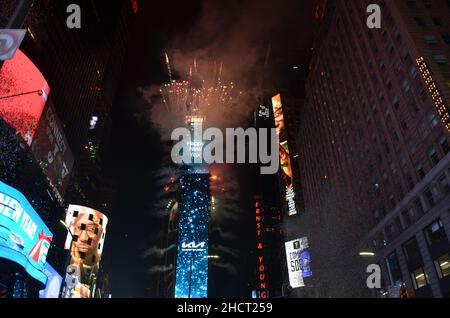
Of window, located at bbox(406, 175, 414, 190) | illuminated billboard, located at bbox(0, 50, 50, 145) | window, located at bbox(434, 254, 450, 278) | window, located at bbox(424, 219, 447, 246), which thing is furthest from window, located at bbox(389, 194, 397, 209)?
illuminated billboard, located at bbox(0, 50, 50, 145)

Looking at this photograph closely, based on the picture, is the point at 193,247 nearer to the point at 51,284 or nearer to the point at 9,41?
the point at 51,284

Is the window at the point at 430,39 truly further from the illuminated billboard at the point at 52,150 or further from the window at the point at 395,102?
the illuminated billboard at the point at 52,150

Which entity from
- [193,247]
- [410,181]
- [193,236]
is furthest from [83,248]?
[193,236]

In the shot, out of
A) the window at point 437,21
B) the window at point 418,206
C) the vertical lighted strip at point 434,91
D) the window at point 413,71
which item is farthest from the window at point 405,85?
the window at point 418,206

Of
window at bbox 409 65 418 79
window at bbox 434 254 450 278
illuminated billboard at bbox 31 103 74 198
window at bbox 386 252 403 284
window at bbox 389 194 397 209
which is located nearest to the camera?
window at bbox 434 254 450 278

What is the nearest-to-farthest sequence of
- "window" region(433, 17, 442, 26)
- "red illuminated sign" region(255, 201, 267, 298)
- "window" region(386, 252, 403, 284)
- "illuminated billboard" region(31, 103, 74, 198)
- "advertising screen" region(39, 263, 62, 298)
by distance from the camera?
"illuminated billboard" region(31, 103, 74, 198) < "advertising screen" region(39, 263, 62, 298) < "window" region(433, 17, 442, 26) < "window" region(386, 252, 403, 284) < "red illuminated sign" region(255, 201, 267, 298)

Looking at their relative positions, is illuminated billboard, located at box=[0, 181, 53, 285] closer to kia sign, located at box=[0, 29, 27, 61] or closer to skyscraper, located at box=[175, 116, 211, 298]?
kia sign, located at box=[0, 29, 27, 61]
